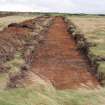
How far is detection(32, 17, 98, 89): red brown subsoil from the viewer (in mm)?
18938

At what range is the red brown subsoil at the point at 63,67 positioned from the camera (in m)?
18.9

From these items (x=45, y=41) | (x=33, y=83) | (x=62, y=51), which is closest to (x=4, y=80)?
(x=33, y=83)

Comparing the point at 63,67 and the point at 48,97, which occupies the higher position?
the point at 48,97

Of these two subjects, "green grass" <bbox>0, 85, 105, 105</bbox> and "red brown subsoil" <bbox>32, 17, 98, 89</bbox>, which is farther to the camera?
"red brown subsoil" <bbox>32, 17, 98, 89</bbox>

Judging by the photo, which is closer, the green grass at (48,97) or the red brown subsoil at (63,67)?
the green grass at (48,97)

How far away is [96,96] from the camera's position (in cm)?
A: 1423

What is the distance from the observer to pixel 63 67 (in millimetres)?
23062

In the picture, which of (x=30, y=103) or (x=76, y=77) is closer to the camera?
(x=30, y=103)

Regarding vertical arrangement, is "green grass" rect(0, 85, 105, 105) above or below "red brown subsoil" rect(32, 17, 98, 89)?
above

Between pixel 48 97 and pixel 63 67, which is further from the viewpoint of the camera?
pixel 63 67

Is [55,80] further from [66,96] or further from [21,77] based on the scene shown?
[66,96]

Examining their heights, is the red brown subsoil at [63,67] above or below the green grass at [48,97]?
below

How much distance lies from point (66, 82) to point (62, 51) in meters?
11.1

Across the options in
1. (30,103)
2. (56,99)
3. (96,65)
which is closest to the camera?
(30,103)
